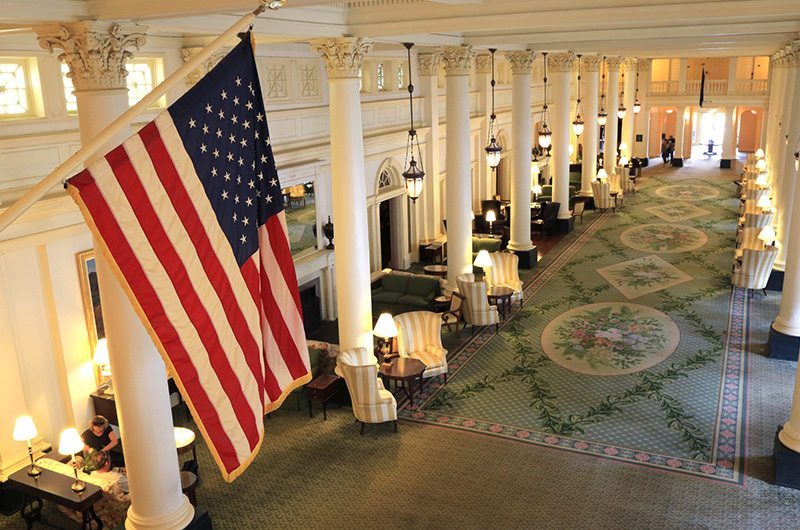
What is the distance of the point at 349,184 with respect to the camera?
30.4ft

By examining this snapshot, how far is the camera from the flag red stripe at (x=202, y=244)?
11.8 ft

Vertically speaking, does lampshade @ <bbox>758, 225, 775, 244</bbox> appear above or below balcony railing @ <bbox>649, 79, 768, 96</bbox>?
below

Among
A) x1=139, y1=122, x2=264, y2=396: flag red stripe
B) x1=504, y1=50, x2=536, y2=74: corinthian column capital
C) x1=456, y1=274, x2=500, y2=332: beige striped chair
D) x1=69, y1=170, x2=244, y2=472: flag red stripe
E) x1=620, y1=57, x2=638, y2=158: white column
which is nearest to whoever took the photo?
x1=69, y1=170, x2=244, y2=472: flag red stripe

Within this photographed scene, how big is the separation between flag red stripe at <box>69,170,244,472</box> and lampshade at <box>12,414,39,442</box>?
4.75 meters

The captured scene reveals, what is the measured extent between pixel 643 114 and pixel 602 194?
13070 millimetres

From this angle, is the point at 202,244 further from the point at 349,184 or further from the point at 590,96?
the point at 590,96

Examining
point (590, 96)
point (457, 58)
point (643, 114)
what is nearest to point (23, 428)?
point (457, 58)

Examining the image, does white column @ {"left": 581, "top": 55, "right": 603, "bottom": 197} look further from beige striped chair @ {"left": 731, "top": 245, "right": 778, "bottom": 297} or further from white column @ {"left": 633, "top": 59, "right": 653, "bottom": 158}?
white column @ {"left": 633, "top": 59, "right": 653, "bottom": 158}

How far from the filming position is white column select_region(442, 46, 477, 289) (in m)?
12.7

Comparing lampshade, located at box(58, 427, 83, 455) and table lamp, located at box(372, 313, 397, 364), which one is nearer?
lampshade, located at box(58, 427, 83, 455)

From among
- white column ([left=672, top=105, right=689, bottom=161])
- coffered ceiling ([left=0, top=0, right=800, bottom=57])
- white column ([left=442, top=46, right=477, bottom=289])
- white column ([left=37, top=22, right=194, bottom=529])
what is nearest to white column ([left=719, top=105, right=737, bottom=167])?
white column ([left=672, top=105, right=689, bottom=161])

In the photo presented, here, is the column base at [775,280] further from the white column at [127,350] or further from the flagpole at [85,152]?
the flagpole at [85,152]

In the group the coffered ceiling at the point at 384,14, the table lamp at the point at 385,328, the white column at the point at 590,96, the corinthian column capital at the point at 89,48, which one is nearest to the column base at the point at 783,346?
the coffered ceiling at the point at 384,14

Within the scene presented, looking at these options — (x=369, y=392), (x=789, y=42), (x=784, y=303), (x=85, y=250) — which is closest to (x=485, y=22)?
(x=369, y=392)
